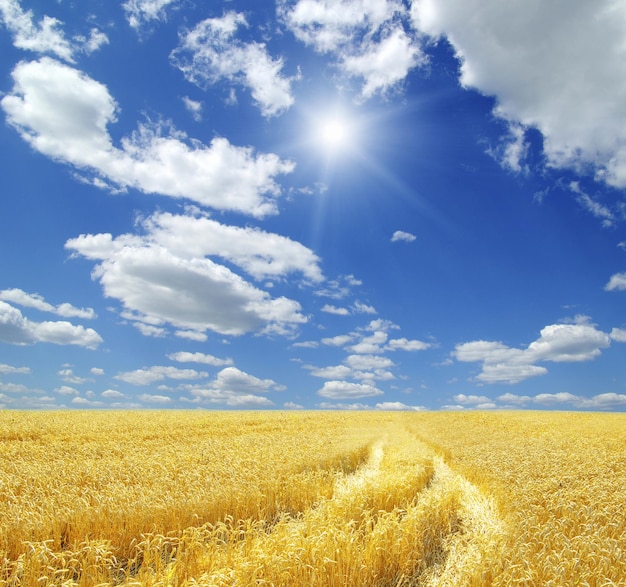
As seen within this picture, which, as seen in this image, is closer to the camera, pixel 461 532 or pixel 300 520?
pixel 461 532

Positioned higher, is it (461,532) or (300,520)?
(300,520)

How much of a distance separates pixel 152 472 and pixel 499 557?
29.5ft

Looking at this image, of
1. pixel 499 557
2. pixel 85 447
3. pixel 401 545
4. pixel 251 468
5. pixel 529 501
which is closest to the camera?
pixel 499 557

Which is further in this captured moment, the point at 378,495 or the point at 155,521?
the point at 378,495

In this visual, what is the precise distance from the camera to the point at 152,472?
11578mm

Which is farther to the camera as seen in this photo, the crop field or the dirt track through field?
the dirt track through field

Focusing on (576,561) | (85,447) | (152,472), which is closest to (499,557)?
(576,561)

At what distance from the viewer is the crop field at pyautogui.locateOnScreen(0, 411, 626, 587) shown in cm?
605

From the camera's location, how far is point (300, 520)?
31.6 ft

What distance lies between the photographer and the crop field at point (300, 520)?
19.9 ft

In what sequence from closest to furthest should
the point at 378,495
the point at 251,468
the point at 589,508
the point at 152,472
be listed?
the point at 589,508, the point at 378,495, the point at 152,472, the point at 251,468

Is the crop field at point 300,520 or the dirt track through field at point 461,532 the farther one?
the dirt track through field at point 461,532

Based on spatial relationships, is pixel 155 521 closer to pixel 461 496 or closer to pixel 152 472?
pixel 152 472

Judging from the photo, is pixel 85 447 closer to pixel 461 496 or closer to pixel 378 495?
pixel 378 495
